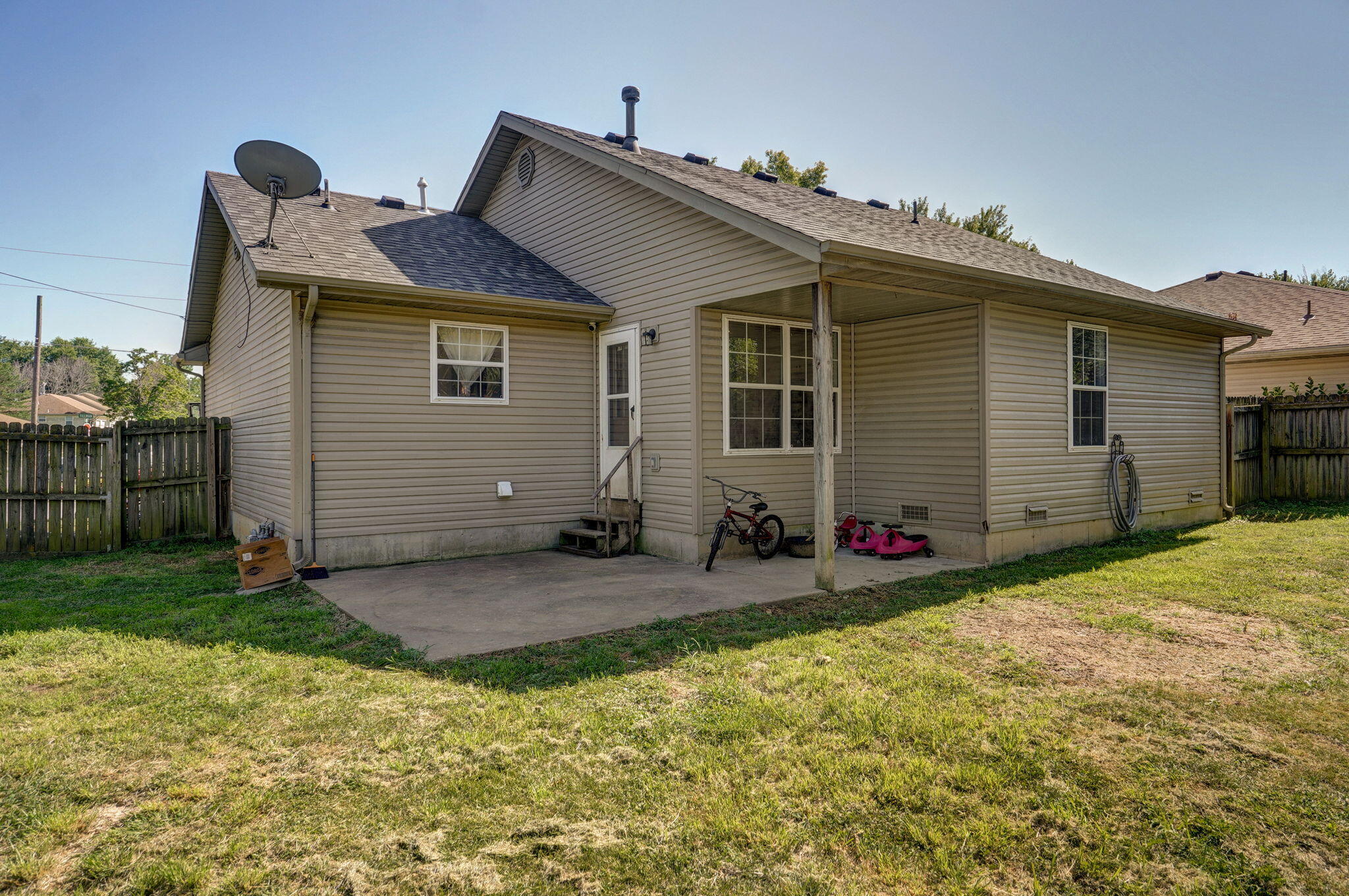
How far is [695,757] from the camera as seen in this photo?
9.96ft

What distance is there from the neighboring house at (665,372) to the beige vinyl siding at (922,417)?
0.09 ft

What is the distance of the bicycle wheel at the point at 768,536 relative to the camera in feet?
25.9

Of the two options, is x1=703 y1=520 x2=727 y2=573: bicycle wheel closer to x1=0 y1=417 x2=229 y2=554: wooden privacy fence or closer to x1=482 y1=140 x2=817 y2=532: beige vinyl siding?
x1=482 y1=140 x2=817 y2=532: beige vinyl siding

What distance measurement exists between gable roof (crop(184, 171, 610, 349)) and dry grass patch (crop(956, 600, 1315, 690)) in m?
5.76

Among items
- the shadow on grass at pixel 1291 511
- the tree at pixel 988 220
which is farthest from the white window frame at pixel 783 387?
the tree at pixel 988 220

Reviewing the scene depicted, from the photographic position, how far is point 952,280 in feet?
22.4

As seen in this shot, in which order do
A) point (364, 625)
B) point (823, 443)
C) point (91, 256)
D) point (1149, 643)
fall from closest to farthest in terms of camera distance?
point (1149, 643) < point (364, 625) < point (823, 443) < point (91, 256)

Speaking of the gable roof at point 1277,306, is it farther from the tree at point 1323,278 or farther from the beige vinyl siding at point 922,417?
the tree at point 1323,278

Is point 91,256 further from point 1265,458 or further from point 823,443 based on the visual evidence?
point 1265,458

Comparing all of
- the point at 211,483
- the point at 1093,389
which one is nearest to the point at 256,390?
the point at 211,483

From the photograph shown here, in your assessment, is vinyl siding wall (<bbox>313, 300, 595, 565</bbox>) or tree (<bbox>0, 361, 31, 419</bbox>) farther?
tree (<bbox>0, 361, 31, 419</bbox>)

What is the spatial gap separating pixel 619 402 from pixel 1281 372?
48.3ft

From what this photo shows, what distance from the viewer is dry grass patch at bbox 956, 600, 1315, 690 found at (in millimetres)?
4074

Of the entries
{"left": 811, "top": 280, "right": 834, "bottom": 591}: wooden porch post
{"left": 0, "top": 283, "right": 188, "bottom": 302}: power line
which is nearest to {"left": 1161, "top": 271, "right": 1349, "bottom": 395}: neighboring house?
{"left": 811, "top": 280, "right": 834, "bottom": 591}: wooden porch post
